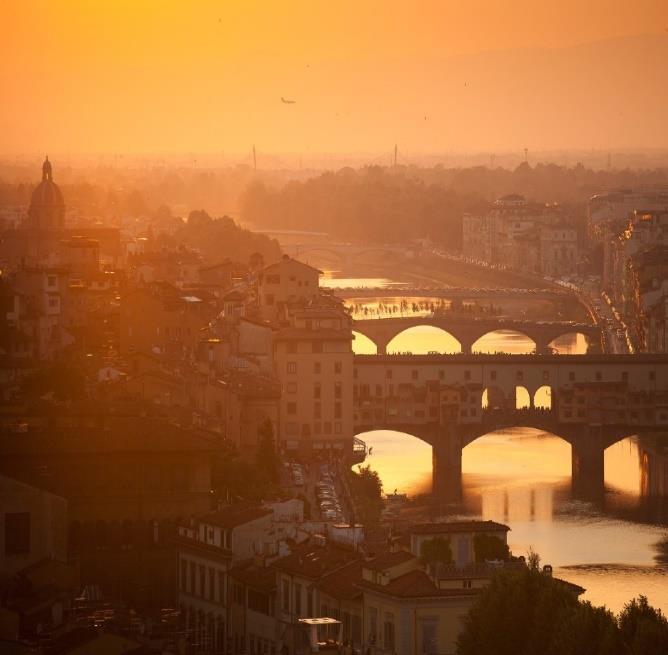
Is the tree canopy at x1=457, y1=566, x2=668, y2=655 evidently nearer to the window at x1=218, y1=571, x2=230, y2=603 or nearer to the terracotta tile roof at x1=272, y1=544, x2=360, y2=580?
the terracotta tile roof at x1=272, y1=544, x2=360, y2=580

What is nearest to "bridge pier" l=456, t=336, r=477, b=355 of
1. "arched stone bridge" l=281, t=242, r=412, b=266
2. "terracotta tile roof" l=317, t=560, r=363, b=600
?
"arched stone bridge" l=281, t=242, r=412, b=266

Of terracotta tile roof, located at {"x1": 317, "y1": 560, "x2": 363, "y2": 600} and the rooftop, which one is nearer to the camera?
terracotta tile roof, located at {"x1": 317, "y1": 560, "x2": 363, "y2": 600}

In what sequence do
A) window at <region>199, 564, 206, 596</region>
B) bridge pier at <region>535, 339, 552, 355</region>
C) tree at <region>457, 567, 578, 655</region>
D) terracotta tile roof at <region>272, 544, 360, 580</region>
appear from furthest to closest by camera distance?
bridge pier at <region>535, 339, 552, 355</region> < window at <region>199, 564, 206, 596</region> < terracotta tile roof at <region>272, 544, 360, 580</region> < tree at <region>457, 567, 578, 655</region>

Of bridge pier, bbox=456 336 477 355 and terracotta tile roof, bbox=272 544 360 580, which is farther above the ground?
bridge pier, bbox=456 336 477 355

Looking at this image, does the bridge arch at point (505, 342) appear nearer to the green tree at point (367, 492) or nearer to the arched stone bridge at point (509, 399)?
the arched stone bridge at point (509, 399)

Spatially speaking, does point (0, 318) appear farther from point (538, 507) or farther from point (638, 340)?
point (638, 340)

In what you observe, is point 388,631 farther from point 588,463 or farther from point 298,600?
point 588,463

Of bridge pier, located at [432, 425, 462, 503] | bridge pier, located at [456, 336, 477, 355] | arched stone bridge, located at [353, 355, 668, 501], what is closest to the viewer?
bridge pier, located at [432, 425, 462, 503]

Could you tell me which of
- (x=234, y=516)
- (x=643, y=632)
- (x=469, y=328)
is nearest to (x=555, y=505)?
(x=234, y=516)
